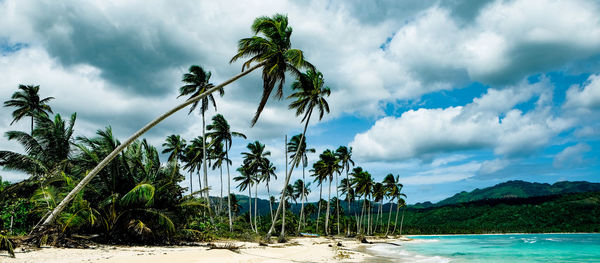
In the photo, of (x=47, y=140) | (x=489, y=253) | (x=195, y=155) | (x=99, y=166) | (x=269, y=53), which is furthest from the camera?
(x=195, y=155)

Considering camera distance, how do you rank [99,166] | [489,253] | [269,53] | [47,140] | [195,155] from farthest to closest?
[195,155], [489,253], [47,140], [269,53], [99,166]

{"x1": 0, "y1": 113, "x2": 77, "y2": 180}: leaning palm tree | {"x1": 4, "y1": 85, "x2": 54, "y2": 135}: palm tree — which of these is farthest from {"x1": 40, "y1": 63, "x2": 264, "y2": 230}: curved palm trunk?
{"x1": 4, "y1": 85, "x2": 54, "y2": 135}: palm tree

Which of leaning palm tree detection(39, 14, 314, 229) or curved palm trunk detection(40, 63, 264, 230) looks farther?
leaning palm tree detection(39, 14, 314, 229)

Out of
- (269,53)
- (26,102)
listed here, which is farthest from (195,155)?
(269,53)

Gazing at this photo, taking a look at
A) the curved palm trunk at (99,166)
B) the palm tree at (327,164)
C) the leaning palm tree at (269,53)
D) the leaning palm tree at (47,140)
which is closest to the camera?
the curved palm trunk at (99,166)

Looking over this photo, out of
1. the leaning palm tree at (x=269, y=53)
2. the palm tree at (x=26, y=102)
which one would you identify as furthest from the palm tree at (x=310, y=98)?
the palm tree at (x=26, y=102)

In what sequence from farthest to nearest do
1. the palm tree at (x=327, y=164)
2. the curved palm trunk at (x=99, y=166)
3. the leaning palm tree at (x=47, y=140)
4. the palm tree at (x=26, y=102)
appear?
the palm tree at (x=327, y=164) → the palm tree at (x=26, y=102) → the leaning palm tree at (x=47, y=140) → the curved palm trunk at (x=99, y=166)

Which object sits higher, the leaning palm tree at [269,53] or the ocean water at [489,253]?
the leaning palm tree at [269,53]

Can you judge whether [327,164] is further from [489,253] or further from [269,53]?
[269,53]

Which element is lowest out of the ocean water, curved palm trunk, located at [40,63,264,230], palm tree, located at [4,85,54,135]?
the ocean water

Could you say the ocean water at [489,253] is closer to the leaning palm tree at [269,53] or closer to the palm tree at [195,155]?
the leaning palm tree at [269,53]

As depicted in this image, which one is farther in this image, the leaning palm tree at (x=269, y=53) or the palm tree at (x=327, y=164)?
the palm tree at (x=327, y=164)

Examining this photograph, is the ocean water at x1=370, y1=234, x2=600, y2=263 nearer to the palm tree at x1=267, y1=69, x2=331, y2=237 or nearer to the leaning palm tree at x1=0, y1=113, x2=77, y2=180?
the palm tree at x1=267, y1=69, x2=331, y2=237

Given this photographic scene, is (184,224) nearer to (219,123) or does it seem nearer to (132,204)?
(132,204)
